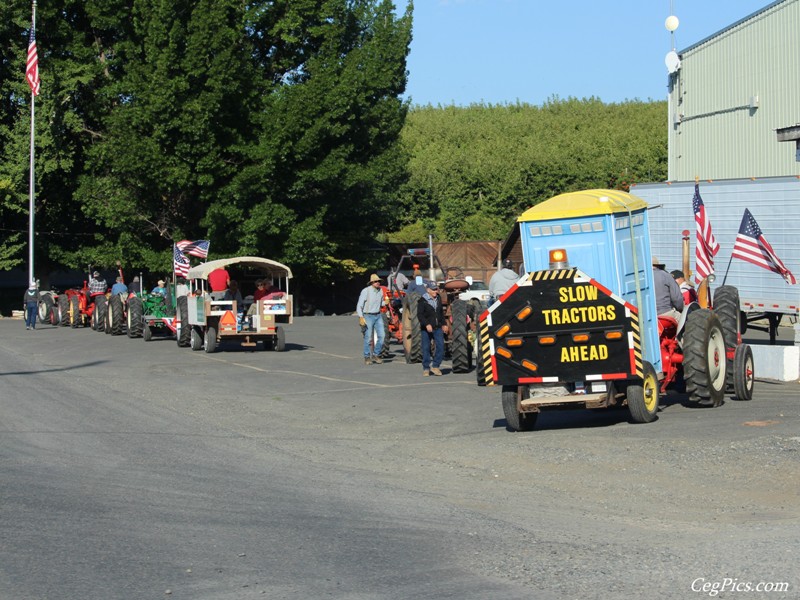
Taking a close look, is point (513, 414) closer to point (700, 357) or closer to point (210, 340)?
point (700, 357)

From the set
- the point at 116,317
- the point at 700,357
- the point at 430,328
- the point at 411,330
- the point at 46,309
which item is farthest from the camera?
the point at 46,309

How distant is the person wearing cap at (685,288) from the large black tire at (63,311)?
87.8 ft

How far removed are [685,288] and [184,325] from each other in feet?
47.5

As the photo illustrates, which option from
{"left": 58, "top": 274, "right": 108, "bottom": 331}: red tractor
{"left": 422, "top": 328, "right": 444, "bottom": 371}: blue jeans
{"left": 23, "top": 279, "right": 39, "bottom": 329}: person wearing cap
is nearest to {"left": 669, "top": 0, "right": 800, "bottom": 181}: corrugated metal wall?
{"left": 422, "top": 328, "right": 444, "bottom": 371}: blue jeans

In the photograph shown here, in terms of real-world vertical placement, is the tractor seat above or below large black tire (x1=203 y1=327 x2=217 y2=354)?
above

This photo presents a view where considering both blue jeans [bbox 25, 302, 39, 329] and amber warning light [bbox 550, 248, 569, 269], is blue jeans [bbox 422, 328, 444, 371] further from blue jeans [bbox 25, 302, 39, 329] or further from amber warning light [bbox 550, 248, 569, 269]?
blue jeans [bbox 25, 302, 39, 329]

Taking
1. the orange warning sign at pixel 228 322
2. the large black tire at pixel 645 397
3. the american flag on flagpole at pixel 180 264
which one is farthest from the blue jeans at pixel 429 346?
the american flag on flagpole at pixel 180 264

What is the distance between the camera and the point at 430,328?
2105 cm

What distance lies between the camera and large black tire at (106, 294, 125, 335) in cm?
3372

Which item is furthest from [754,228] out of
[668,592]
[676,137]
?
[676,137]

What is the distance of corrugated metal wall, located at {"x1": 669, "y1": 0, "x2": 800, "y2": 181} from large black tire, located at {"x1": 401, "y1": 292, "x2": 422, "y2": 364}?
14.6 m

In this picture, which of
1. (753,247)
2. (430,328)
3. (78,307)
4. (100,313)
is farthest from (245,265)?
(78,307)

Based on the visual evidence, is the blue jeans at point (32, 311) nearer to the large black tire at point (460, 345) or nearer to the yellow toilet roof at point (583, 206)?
the large black tire at point (460, 345)

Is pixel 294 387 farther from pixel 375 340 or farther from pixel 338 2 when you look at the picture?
pixel 338 2
